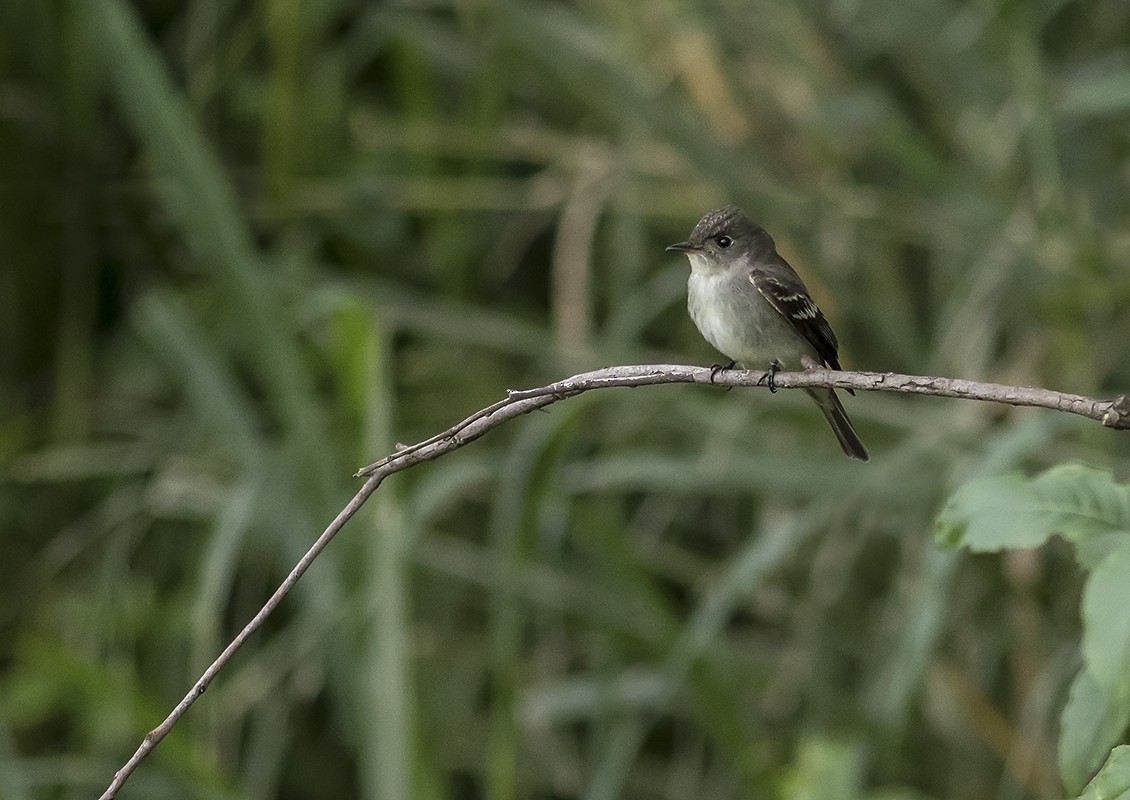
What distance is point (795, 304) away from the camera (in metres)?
3.02

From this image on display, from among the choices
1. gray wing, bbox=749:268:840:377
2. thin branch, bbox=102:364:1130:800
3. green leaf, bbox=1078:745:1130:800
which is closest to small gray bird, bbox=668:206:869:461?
gray wing, bbox=749:268:840:377

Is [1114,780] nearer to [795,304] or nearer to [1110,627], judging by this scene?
[1110,627]

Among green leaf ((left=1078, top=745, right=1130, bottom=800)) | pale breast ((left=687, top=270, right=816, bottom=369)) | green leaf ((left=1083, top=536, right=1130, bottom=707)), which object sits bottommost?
green leaf ((left=1078, top=745, right=1130, bottom=800))

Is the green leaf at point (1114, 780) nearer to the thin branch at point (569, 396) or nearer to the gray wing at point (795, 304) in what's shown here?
the thin branch at point (569, 396)

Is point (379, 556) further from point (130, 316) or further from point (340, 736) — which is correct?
point (130, 316)

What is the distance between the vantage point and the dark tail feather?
3039 mm

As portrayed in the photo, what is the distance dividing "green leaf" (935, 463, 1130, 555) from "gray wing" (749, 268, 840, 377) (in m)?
1.54

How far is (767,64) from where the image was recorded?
452 cm

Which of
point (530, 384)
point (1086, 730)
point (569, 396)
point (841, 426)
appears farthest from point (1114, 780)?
point (530, 384)

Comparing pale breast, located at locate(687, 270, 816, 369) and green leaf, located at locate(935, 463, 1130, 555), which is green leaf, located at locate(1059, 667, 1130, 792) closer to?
green leaf, located at locate(935, 463, 1130, 555)

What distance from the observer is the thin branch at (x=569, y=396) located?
127cm

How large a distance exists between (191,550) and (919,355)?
233 centimetres

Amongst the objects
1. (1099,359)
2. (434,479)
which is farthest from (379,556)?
(1099,359)

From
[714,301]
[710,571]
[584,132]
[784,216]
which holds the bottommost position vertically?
[710,571]
